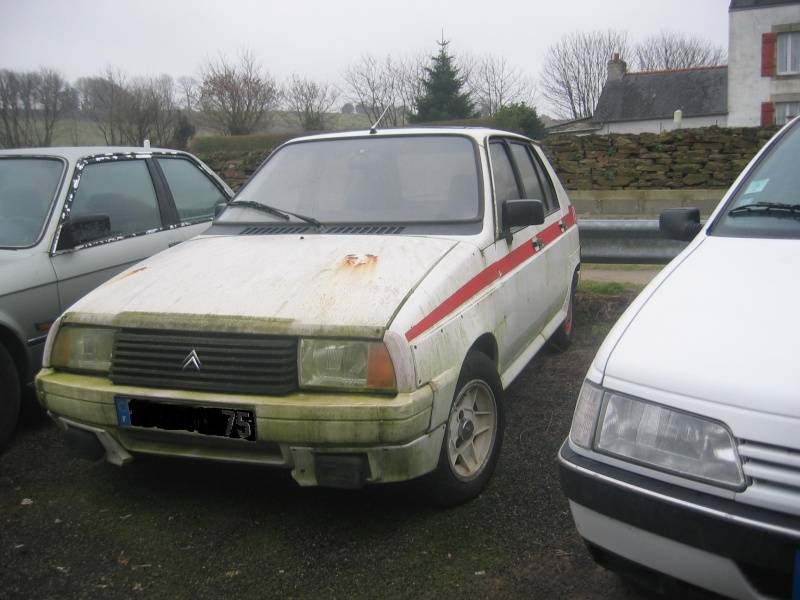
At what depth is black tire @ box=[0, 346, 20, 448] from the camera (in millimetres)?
3840

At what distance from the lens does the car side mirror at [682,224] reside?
3410 millimetres

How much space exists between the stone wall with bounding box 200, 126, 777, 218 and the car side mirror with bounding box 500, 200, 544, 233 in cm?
1225

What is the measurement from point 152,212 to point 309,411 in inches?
124

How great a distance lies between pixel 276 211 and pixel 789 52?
124 ft

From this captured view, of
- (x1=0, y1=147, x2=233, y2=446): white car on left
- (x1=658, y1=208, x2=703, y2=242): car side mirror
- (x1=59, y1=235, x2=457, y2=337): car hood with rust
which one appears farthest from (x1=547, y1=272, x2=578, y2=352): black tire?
(x1=0, y1=147, x2=233, y2=446): white car on left

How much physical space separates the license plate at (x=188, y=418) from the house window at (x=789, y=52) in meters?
38.5

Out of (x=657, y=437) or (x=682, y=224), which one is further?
(x=682, y=224)

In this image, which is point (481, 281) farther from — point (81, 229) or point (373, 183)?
point (81, 229)

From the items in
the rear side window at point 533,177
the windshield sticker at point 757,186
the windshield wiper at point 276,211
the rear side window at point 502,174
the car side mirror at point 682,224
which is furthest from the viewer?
the rear side window at point 533,177

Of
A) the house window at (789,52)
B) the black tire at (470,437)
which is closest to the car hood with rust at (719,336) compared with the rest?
the black tire at (470,437)

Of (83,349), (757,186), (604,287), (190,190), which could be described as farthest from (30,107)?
(757,186)

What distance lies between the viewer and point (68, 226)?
431 cm

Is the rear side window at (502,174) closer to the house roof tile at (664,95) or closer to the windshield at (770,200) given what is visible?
the windshield at (770,200)

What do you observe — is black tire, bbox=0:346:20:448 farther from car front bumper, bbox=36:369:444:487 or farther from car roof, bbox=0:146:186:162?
car roof, bbox=0:146:186:162
